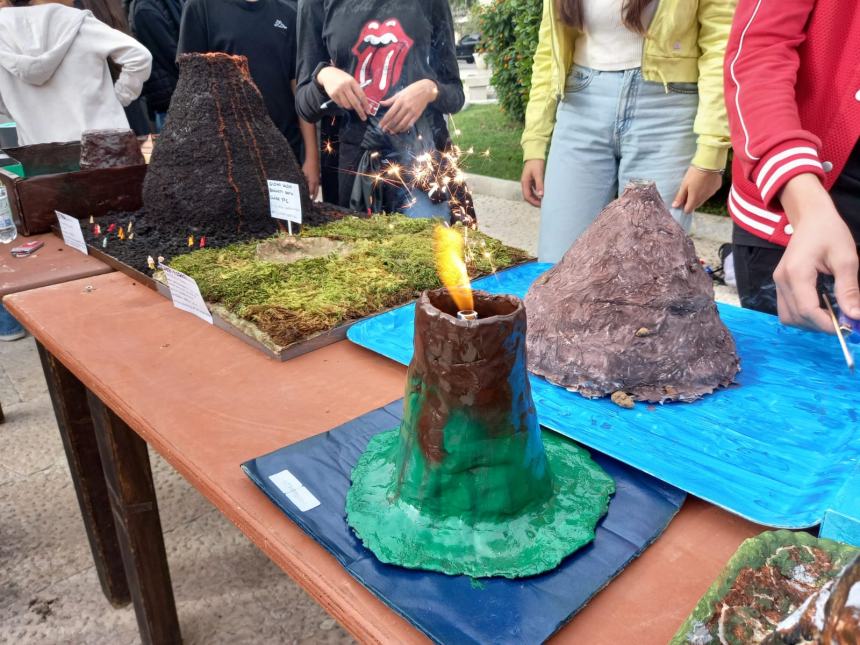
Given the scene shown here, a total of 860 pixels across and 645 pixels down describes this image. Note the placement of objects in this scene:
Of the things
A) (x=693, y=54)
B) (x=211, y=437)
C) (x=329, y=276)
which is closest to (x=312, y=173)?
(x=329, y=276)

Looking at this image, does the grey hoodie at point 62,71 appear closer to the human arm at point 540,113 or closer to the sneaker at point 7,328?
the sneaker at point 7,328

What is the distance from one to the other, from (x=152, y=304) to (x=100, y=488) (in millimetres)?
727

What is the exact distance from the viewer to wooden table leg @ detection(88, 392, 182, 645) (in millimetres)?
1711

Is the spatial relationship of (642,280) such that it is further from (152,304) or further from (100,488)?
(100,488)

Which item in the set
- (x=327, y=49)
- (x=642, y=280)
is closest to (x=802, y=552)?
(x=642, y=280)

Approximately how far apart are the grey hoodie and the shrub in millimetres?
4547

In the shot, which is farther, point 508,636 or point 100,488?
point 100,488

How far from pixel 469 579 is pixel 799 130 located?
1.18 metres

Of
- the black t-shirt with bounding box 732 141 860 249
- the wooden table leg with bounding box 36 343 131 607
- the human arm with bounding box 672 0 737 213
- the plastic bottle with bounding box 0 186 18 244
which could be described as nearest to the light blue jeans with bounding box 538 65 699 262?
the human arm with bounding box 672 0 737 213

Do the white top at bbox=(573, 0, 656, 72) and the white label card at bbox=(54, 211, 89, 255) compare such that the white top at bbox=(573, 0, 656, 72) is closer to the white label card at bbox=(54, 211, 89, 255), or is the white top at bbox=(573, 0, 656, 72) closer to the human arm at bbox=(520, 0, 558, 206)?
the human arm at bbox=(520, 0, 558, 206)

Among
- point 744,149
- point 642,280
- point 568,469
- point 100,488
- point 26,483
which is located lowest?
point 26,483

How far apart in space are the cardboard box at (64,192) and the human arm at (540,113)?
169cm

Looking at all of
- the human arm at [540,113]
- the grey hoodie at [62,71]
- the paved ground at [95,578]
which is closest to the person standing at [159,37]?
the grey hoodie at [62,71]

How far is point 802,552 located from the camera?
0.76 m
